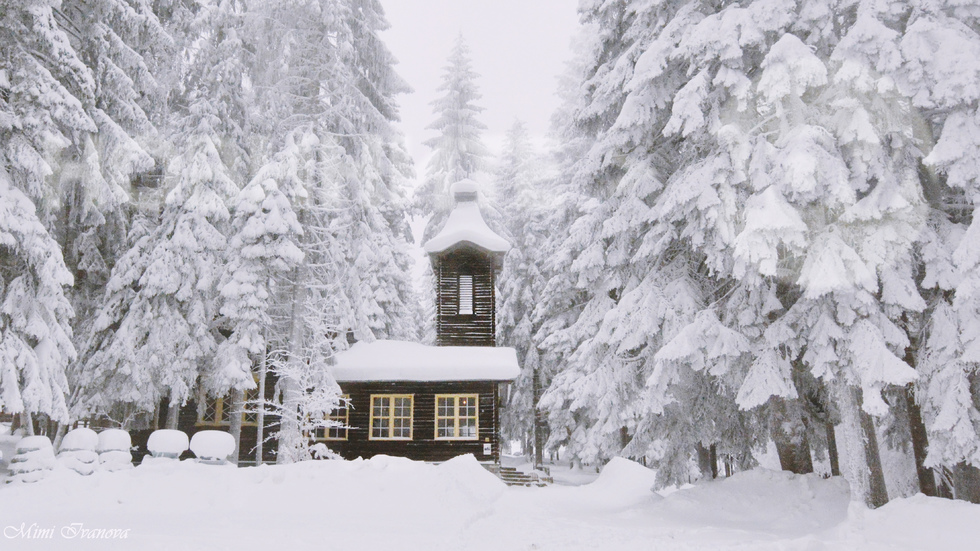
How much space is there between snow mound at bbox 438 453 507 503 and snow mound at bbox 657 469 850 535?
11.1ft

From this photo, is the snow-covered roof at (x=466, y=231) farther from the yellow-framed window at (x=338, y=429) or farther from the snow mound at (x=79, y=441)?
the snow mound at (x=79, y=441)

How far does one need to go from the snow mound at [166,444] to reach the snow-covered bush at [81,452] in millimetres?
962

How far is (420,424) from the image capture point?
19438 mm

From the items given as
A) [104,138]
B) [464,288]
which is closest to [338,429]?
[464,288]

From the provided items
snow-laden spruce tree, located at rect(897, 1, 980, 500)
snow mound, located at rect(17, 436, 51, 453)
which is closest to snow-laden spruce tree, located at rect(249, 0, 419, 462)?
snow mound, located at rect(17, 436, 51, 453)

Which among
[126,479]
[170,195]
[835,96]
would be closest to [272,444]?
[170,195]

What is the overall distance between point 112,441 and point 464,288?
482 inches

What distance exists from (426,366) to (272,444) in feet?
20.7

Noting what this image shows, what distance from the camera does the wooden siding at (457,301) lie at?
69.9 feet

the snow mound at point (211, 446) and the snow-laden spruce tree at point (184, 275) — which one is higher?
the snow-laden spruce tree at point (184, 275)

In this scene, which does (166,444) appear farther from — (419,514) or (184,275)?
(184,275)

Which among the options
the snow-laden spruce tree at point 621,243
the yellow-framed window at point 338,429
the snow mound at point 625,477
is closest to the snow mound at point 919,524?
the snow-laden spruce tree at point 621,243

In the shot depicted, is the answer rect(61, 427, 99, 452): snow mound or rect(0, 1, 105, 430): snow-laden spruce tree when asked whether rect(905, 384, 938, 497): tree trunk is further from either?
rect(0, 1, 105, 430): snow-laden spruce tree

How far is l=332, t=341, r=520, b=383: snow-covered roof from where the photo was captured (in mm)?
18812
